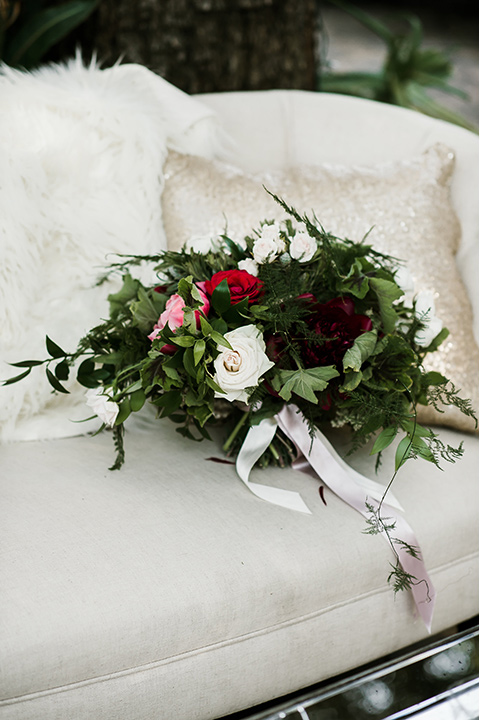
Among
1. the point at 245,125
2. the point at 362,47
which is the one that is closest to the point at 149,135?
the point at 245,125

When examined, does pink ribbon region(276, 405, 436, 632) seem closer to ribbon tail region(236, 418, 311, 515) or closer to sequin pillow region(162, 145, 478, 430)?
ribbon tail region(236, 418, 311, 515)

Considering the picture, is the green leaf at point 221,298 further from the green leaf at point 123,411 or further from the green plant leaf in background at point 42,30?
the green plant leaf in background at point 42,30

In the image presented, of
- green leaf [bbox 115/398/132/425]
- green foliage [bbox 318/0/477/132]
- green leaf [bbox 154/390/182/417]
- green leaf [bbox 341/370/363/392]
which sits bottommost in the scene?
green leaf [bbox 115/398/132/425]

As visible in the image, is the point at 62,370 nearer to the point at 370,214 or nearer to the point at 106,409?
the point at 106,409

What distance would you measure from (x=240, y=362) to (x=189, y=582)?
278 millimetres

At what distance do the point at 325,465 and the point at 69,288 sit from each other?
52 centimetres

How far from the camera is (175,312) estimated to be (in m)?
0.89

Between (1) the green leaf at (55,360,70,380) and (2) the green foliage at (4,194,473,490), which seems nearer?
(2) the green foliage at (4,194,473,490)

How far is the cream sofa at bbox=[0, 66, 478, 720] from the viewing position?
740mm

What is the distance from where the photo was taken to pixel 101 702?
2.45 feet

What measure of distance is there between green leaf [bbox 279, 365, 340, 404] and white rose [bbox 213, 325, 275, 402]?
36mm

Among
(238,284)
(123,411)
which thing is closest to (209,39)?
(238,284)

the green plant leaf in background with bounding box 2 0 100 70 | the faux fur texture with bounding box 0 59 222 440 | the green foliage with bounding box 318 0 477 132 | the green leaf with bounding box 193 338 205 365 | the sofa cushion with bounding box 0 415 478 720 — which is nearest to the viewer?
the sofa cushion with bounding box 0 415 478 720

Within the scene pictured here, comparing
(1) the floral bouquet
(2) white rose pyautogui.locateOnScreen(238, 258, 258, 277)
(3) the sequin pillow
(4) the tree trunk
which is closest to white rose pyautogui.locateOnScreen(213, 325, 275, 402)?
(1) the floral bouquet
